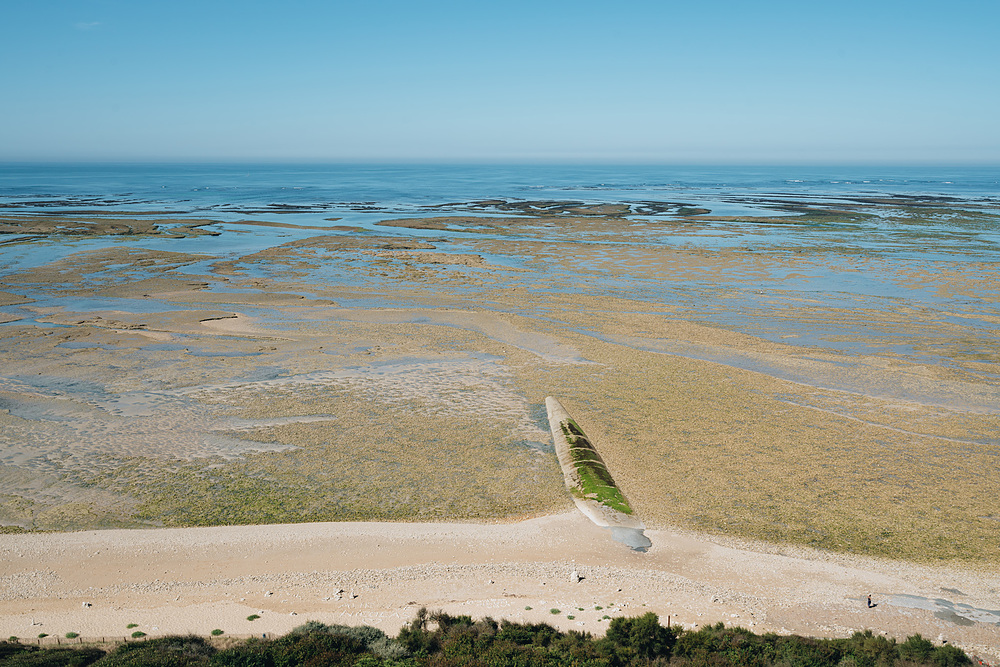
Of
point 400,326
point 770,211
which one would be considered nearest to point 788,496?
point 400,326

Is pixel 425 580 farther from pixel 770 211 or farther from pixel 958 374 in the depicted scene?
pixel 770 211

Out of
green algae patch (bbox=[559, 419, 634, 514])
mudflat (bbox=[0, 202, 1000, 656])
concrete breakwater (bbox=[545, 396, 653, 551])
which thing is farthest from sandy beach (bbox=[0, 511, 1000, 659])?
green algae patch (bbox=[559, 419, 634, 514])

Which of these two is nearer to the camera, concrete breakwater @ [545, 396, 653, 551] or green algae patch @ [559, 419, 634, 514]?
concrete breakwater @ [545, 396, 653, 551]

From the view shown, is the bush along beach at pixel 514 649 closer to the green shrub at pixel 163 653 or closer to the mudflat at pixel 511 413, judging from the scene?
the green shrub at pixel 163 653

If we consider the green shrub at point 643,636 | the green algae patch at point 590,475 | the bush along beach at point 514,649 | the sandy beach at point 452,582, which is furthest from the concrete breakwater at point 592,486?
the bush along beach at point 514,649

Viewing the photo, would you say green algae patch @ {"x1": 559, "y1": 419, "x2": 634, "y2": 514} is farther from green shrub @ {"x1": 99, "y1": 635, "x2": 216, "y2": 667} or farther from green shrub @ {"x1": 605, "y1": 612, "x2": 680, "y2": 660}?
green shrub @ {"x1": 99, "y1": 635, "x2": 216, "y2": 667}

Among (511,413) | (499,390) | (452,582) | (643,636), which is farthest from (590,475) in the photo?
(499,390)
